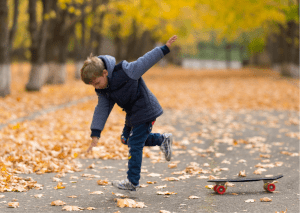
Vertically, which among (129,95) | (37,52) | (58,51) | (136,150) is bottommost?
(136,150)

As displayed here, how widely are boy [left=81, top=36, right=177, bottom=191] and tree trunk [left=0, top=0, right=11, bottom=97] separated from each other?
9796 millimetres

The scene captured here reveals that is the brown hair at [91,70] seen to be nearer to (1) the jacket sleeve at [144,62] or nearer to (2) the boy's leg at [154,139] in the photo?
(1) the jacket sleeve at [144,62]

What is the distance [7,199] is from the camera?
13.2 feet

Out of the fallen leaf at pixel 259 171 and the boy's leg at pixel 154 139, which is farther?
the fallen leaf at pixel 259 171

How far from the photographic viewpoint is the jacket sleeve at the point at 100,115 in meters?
4.22

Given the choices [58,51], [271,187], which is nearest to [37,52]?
[58,51]

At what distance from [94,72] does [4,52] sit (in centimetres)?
1029

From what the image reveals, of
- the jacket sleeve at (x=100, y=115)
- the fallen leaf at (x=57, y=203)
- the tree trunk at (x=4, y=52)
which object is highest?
the tree trunk at (x=4, y=52)

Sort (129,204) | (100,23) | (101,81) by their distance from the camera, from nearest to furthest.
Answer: (129,204) → (101,81) → (100,23)

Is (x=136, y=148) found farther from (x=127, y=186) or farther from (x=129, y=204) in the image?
(x=129, y=204)

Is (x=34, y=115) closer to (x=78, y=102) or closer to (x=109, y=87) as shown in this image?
(x=78, y=102)

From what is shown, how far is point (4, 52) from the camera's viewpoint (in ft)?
43.2

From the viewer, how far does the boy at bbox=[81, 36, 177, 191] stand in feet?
13.1

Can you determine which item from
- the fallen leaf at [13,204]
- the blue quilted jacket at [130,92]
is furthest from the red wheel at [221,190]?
the fallen leaf at [13,204]
